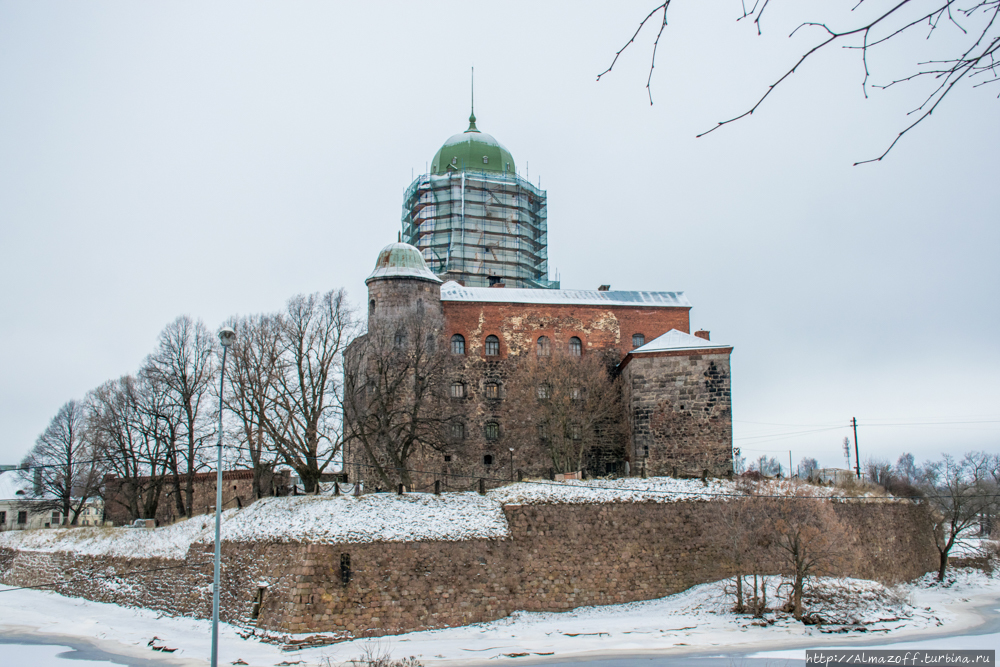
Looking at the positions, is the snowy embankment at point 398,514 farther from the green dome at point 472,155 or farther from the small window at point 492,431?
the green dome at point 472,155

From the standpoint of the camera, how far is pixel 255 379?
30.2 meters

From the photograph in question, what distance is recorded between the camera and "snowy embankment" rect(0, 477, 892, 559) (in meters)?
24.9

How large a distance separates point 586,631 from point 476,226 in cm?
3103

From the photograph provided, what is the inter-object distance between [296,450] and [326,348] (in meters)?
4.22

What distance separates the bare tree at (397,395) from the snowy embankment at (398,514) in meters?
3.33

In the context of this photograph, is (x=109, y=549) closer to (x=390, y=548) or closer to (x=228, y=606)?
(x=228, y=606)

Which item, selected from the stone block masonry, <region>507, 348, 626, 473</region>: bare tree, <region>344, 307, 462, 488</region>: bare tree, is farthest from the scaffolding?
the stone block masonry

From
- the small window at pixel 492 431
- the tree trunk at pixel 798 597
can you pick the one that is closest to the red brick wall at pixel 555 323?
the small window at pixel 492 431

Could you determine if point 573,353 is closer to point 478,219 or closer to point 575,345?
point 575,345

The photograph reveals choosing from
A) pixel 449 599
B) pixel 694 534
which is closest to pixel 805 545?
pixel 694 534

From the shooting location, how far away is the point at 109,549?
31.3m

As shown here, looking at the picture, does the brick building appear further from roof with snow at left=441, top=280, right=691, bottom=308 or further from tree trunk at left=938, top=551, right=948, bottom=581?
tree trunk at left=938, top=551, right=948, bottom=581

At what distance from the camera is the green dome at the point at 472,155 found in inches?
2048

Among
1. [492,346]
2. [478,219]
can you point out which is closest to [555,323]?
[492,346]
